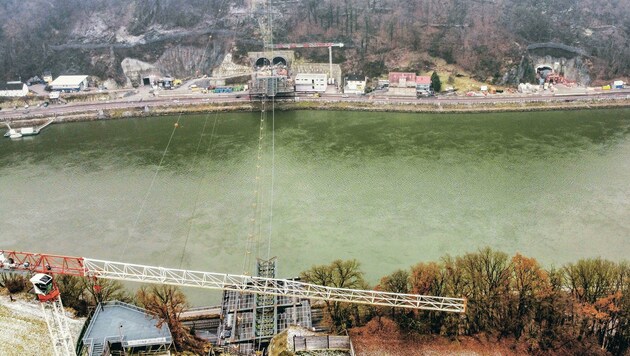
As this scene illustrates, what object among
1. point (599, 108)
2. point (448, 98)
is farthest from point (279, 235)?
point (599, 108)

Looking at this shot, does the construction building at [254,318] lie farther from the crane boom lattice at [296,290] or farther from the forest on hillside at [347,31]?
the forest on hillside at [347,31]

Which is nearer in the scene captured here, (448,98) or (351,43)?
(448,98)

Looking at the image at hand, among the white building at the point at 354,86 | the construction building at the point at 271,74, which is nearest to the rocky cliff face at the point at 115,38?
the construction building at the point at 271,74

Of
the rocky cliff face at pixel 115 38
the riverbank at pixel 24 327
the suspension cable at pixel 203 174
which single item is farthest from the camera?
the rocky cliff face at pixel 115 38

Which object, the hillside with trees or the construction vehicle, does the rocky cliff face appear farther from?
the hillside with trees

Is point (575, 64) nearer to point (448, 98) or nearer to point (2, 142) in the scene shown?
point (448, 98)

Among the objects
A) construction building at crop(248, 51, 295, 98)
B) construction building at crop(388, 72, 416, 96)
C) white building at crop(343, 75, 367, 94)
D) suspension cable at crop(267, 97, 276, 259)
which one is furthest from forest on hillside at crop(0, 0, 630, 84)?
suspension cable at crop(267, 97, 276, 259)
